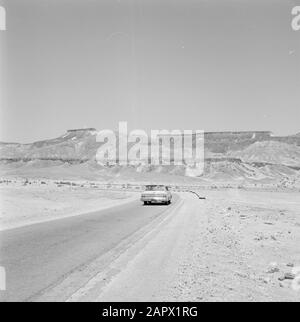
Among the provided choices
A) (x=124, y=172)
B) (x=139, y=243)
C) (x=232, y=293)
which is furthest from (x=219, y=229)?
(x=124, y=172)

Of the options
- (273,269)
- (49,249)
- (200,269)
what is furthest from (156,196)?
(200,269)

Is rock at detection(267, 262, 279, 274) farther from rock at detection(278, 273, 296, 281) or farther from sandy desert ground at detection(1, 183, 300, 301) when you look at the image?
rock at detection(278, 273, 296, 281)

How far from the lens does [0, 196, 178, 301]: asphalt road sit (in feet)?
27.5

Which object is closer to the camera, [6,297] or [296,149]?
[6,297]

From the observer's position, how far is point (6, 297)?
7293 mm

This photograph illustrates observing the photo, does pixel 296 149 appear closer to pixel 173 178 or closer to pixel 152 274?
pixel 173 178

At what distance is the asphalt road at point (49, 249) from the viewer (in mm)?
8383

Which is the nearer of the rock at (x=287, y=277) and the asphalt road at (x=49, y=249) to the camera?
the asphalt road at (x=49, y=249)

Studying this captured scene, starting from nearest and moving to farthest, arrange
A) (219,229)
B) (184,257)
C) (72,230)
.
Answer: (184,257), (72,230), (219,229)

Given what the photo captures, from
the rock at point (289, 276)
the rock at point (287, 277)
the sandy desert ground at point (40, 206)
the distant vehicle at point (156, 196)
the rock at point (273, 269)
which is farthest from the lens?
the distant vehicle at point (156, 196)

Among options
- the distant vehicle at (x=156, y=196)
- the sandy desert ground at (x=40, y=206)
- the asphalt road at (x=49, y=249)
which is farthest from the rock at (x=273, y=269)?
the distant vehicle at (x=156, y=196)

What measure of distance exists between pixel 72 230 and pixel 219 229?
5626 mm

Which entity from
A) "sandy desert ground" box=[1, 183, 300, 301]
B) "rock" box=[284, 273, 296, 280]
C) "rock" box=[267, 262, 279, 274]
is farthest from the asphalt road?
"rock" box=[284, 273, 296, 280]

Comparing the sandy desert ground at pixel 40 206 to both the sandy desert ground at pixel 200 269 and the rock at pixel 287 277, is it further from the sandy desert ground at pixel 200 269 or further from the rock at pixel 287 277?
the rock at pixel 287 277
